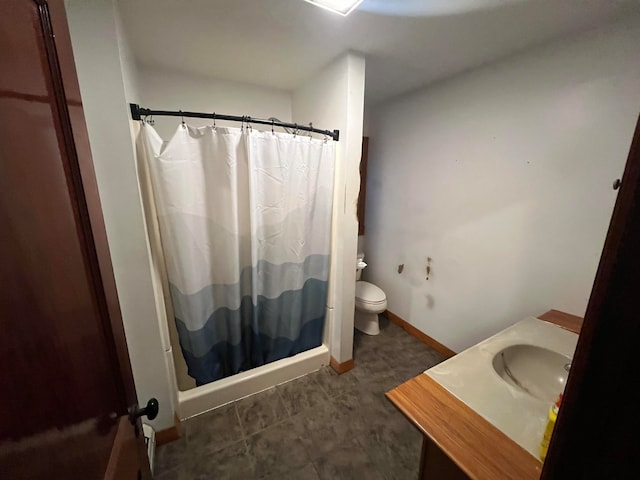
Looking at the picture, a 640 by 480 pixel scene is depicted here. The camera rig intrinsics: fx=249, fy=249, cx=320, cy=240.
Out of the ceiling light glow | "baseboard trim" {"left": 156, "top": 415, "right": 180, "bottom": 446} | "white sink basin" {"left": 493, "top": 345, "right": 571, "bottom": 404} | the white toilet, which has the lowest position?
"baseboard trim" {"left": 156, "top": 415, "right": 180, "bottom": 446}

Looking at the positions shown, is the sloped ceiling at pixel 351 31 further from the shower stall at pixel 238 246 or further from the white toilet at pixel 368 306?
the white toilet at pixel 368 306

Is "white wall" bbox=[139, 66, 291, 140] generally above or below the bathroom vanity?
above

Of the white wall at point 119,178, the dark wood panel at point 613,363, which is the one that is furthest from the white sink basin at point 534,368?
the white wall at point 119,178

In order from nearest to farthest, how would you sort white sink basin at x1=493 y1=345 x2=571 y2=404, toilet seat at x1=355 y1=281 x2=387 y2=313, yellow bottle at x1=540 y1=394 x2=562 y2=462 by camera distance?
yellow bottle at x1=540 y1=394 x2=562 y2=462, white sink basin at x1=493 y1=345 x2=571 y2=404, toilet seat at x1=355 y1=281 x2=387 y2=313

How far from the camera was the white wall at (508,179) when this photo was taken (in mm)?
1303

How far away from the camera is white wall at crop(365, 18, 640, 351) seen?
4.27 feet

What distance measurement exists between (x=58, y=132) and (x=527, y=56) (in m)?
2.23

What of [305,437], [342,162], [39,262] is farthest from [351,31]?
[305,437]

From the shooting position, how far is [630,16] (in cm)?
118

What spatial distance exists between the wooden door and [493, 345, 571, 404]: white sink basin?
4.54ft

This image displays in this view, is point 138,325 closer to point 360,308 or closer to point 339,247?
point 339,247

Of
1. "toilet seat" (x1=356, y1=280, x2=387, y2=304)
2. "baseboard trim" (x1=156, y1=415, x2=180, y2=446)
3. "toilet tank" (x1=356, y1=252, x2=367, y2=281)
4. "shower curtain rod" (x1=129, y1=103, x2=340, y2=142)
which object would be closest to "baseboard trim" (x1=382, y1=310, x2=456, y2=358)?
"toilet seat" (x1=356, y1=280, x2=387, y2=304)

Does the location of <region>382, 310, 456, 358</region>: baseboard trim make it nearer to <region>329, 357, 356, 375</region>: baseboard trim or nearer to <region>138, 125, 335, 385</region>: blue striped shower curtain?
<region>329, 357, 356, 375</region>: baseboard trim

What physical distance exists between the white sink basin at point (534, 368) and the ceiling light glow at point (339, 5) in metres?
1.70
